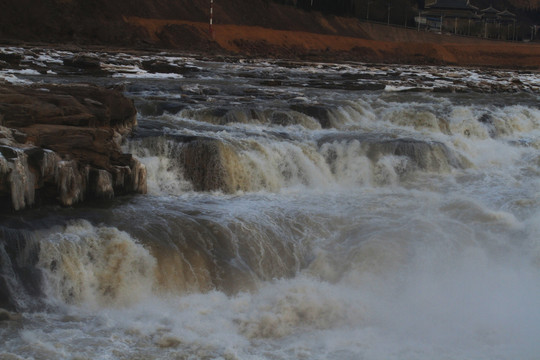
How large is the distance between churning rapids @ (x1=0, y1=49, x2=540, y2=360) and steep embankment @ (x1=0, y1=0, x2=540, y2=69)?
83.6 ft

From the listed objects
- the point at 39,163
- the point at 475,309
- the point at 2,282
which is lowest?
the point at 475,309

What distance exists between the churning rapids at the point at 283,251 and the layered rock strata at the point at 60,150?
29cm

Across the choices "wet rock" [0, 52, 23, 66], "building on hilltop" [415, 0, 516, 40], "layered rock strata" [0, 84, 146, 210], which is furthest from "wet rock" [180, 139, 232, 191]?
"building on hilltop" [415, 0, 516, 40]

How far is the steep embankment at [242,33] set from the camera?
36688 mm

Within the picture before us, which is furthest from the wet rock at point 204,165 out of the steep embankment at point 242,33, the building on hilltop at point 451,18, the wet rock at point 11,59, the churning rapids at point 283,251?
the building on hilltop at point 451,18

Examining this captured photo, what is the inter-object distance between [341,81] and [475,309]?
1782 centimetres

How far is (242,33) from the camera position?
149 feet

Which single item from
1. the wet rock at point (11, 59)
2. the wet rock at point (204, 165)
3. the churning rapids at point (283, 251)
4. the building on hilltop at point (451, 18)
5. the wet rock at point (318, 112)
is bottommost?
the churning rapids at point (283, 251)

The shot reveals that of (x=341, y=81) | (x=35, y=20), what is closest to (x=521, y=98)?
(x=341, y=81)

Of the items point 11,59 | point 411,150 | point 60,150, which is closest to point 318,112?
point 411,150

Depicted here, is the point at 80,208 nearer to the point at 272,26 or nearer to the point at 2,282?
the point at 2,282

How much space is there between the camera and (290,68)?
31.7 meters

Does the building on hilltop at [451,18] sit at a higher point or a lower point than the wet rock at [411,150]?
higher

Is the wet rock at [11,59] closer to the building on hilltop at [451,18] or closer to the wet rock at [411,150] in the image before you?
the wet rock at [411,150]
